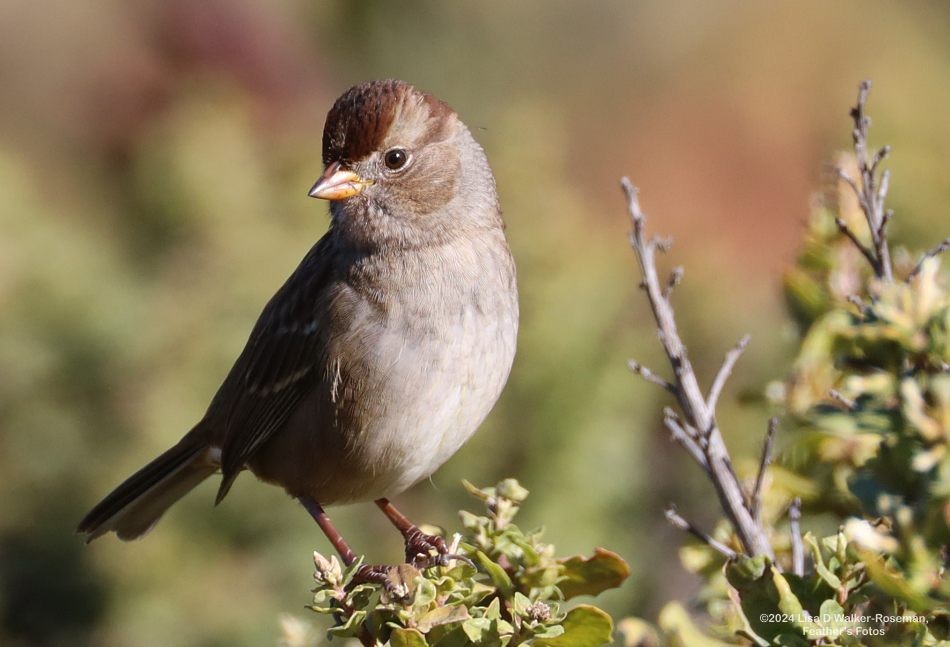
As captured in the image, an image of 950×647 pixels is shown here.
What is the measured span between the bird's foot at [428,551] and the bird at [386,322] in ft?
0.03

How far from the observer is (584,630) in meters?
2.47

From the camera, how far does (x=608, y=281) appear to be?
5703 millimetres

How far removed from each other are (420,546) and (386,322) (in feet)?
2.22

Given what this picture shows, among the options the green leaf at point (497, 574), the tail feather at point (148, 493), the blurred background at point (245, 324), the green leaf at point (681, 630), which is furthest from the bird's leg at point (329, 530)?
the green leaf at point (497, 574)

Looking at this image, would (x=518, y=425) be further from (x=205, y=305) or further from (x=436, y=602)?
(x=436, y=602)

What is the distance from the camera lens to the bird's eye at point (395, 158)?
390 centimetres

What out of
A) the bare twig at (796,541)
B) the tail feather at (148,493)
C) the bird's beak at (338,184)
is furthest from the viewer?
the tail feather at (148,493)

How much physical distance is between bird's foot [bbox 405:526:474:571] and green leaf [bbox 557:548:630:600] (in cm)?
23

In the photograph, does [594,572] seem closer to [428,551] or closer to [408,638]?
[408,638]

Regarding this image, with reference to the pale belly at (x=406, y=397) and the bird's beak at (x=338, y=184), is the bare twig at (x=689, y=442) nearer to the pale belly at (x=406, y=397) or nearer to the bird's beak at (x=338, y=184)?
the pale belly at (x=406, y=397)

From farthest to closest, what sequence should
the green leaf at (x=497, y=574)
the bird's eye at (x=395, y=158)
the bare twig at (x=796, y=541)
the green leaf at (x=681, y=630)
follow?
the bird's eye at (x=395, y=158), the green leaf at (x=681, y=630), the bare twig at (x=796, y=541), the green leaf at (x=497, y=574)

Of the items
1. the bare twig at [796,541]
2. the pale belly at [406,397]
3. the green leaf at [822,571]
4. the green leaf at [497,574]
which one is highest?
the pale belly at [406,397]

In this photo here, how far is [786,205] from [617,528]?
24.3 ft

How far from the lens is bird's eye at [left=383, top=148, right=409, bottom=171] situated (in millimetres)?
3902
